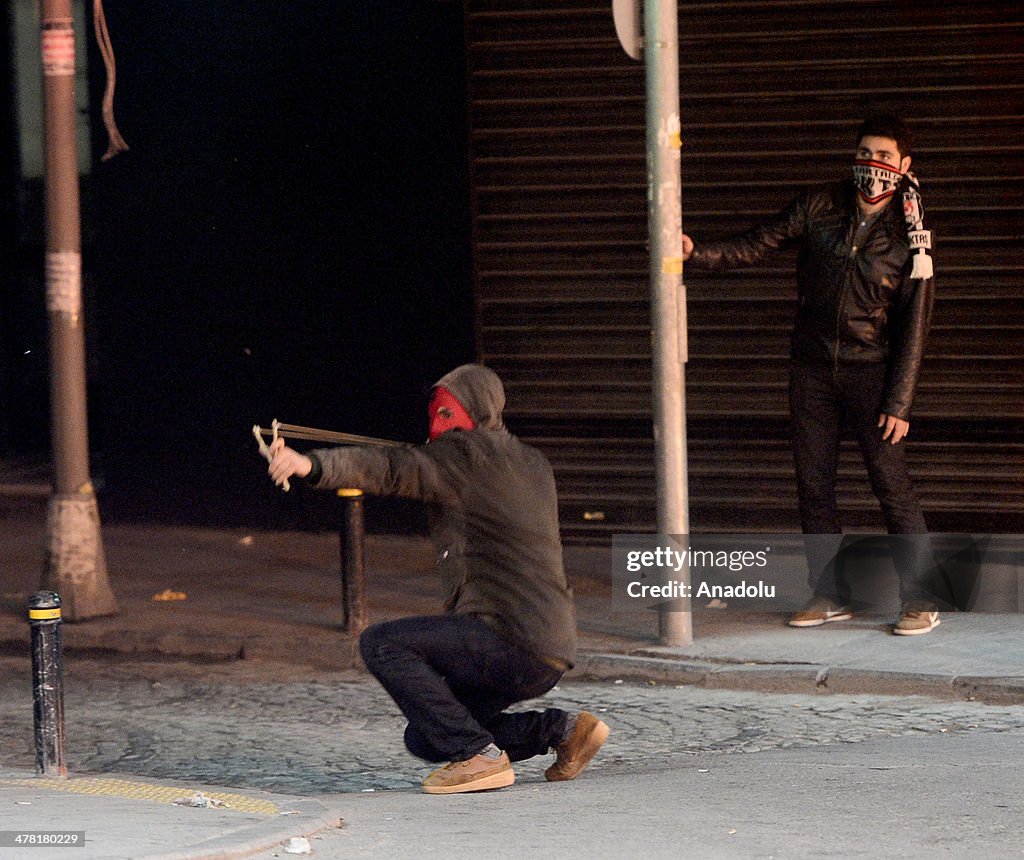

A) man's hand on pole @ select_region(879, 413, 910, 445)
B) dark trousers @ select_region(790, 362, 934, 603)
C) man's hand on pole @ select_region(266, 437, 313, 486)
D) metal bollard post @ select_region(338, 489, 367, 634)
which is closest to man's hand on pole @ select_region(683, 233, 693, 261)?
dark trousers @ select_region(790, 362, 934, 603)

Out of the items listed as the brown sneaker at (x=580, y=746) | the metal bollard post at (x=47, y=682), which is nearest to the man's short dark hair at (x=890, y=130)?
the brown sneaker at (x=580, y=746)

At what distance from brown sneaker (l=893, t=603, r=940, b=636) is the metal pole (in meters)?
1.06

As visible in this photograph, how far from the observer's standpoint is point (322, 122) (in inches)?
450

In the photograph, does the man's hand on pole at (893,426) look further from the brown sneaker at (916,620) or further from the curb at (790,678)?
the curb at (790,678)

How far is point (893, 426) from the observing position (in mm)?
8586

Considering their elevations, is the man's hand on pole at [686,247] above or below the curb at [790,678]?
above

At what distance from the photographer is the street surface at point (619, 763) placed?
557 centimetres

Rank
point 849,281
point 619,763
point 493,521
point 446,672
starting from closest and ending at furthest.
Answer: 1. point 493,521
2. point 446,672
3. point 619,763
4. point 849,281

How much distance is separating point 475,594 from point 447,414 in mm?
588

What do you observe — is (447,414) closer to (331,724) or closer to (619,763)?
(619,763)

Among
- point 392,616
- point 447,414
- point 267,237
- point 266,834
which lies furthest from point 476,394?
point 267,237

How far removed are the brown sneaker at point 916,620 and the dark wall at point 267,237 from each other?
3.51m

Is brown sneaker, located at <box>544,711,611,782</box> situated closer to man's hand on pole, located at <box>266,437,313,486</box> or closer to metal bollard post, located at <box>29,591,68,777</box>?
man's hand on pole, located at <box>266,437,313,486</box>

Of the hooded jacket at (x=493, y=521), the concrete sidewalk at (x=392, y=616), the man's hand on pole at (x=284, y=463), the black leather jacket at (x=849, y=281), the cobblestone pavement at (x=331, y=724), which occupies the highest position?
the black leather jacket at (x=849, y=281)
